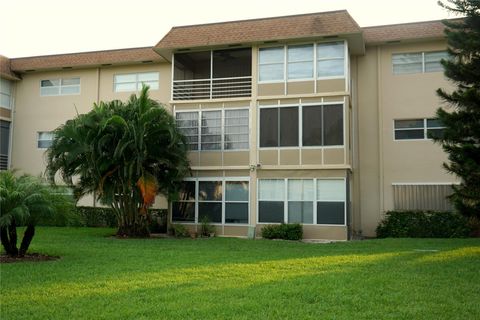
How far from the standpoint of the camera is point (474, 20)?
12.9 meters

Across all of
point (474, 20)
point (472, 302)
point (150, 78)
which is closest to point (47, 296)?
point (472, 302)

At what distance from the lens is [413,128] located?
2048 cm

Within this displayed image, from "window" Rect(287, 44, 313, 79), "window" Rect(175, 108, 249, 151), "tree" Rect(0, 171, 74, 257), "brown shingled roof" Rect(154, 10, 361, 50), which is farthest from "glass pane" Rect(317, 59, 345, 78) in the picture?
"tree" Rect(0, 171, 74, 257)

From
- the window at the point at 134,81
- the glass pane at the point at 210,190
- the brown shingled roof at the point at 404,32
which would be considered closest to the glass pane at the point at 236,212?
the glass pane at the point at 210,190

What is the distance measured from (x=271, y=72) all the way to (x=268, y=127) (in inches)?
86.2

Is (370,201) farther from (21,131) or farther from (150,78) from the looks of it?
(21,131)

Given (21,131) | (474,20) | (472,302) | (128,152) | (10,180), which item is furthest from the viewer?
(21,131)

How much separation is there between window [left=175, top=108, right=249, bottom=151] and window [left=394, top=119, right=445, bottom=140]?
20.6 feet

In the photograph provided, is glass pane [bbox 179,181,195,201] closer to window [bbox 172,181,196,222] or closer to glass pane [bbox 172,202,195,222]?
window [bbox 172,181,196,222]

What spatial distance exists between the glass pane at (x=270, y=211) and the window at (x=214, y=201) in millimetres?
576

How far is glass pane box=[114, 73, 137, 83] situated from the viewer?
24.4m

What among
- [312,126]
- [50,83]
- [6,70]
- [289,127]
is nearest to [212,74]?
[289,127]

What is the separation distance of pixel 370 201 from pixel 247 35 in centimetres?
823

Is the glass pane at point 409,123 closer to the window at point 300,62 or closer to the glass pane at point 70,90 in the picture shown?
the window at point 300,62
